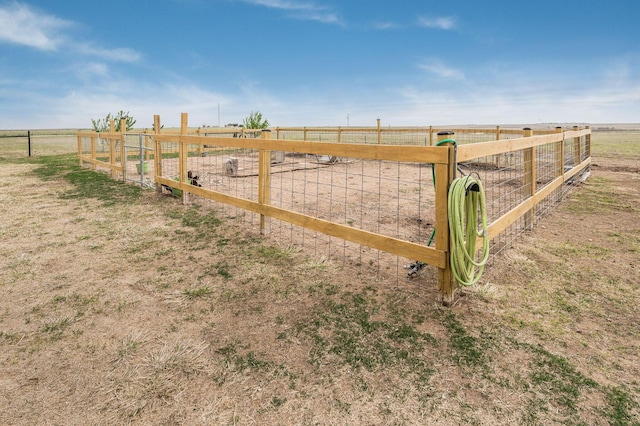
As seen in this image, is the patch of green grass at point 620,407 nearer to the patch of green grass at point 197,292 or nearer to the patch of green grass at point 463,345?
the patch of green grass at point 463,345

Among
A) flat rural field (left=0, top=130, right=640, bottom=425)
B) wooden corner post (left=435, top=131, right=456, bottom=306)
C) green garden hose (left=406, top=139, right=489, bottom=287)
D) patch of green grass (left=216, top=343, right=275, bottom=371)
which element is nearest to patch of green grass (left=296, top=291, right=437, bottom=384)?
flat rural field (left=0, top=130, right=640, bottom=425)

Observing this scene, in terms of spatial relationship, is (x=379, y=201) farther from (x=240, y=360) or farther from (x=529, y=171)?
(x=240, y=360)

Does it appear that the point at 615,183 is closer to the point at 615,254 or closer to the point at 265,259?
the point at 615,254

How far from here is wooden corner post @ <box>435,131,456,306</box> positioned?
10.0ft

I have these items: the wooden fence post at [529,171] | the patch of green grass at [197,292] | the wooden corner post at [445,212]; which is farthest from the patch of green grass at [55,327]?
the wooden fence post at [529,171]

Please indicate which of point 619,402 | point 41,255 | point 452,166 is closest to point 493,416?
point 619,402

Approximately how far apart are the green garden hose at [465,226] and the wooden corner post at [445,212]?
90 mm

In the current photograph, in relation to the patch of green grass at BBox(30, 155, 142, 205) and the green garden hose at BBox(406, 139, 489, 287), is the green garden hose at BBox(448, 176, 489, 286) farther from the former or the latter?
the patch of green grass at BBox(30, 155, 142, 205)

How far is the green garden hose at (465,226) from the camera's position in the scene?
2965mm

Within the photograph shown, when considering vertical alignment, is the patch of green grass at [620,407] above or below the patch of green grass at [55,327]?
below

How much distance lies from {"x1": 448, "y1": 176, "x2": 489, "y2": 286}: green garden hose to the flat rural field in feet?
1.29

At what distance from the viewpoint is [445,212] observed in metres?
3.10

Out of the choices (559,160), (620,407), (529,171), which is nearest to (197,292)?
(620,407)

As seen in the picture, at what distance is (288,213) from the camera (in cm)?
477
